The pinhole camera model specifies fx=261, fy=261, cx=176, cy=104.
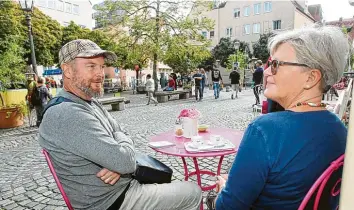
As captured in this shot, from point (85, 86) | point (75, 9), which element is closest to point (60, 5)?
point (75, 9)

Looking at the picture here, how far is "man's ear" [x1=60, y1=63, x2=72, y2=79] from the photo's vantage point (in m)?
1.95

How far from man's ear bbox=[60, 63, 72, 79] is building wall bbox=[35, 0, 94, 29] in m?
37.5

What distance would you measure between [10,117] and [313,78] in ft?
29.8

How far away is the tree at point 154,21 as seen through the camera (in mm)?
16438

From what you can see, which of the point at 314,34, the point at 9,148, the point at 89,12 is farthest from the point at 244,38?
the point at 314,34

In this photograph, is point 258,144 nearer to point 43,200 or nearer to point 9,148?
point 43,200

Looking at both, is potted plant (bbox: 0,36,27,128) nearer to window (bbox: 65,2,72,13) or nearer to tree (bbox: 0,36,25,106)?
tree (bbox: 0,36,25,106)

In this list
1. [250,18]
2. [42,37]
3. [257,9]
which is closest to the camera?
[42,37]

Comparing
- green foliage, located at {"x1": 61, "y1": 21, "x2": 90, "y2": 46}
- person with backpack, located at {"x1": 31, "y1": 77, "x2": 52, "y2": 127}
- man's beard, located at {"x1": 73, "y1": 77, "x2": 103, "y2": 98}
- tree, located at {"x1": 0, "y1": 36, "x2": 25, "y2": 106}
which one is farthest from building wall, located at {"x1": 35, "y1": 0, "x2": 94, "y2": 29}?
man's beard, located at {"x1": 73, "y1": 77, "x2": 103, "y2": 98}

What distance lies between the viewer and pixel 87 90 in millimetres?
1994

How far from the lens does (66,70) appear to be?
6.46 feet

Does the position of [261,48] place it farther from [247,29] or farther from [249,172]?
[249,172]

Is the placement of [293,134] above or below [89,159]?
above

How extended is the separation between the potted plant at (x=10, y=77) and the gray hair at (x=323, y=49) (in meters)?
8.61
